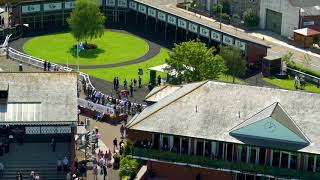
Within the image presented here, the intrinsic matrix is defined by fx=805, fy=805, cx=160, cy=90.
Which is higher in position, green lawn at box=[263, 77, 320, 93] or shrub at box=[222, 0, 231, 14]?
shrub at box=[222, 0, 231, 14]

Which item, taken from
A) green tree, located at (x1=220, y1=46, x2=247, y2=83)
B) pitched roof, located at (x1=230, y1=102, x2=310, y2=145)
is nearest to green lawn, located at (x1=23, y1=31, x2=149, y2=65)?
green tree, located at (x1=220, y1=46, x2=247, y2=83)

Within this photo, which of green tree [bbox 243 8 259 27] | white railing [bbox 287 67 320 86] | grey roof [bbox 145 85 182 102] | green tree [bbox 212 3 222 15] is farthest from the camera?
green tree [bbox 212 3 222 15]

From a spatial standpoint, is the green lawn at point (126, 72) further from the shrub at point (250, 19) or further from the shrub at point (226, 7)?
the shrub at point (226, 7)

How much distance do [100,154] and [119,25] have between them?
4838 centimetres

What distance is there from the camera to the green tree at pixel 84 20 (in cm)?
10031

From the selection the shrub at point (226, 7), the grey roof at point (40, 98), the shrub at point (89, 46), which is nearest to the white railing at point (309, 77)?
the shrub at point (226, 7)

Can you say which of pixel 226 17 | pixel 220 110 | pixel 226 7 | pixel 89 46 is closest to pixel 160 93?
pixel 220 110

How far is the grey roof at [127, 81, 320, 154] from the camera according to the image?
59688 mm

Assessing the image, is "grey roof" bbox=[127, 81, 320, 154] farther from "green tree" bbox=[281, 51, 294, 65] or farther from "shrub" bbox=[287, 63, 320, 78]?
"green tree" bbox=[281, 51, 294, 65]

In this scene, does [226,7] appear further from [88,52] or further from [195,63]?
[195,63]

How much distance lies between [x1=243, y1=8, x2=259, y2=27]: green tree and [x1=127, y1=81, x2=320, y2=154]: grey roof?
160 feet

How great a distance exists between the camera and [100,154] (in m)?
67.9

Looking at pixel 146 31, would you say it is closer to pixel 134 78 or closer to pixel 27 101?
pixel 134 78

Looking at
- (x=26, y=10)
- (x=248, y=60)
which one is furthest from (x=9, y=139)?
(x=26, y=10)
